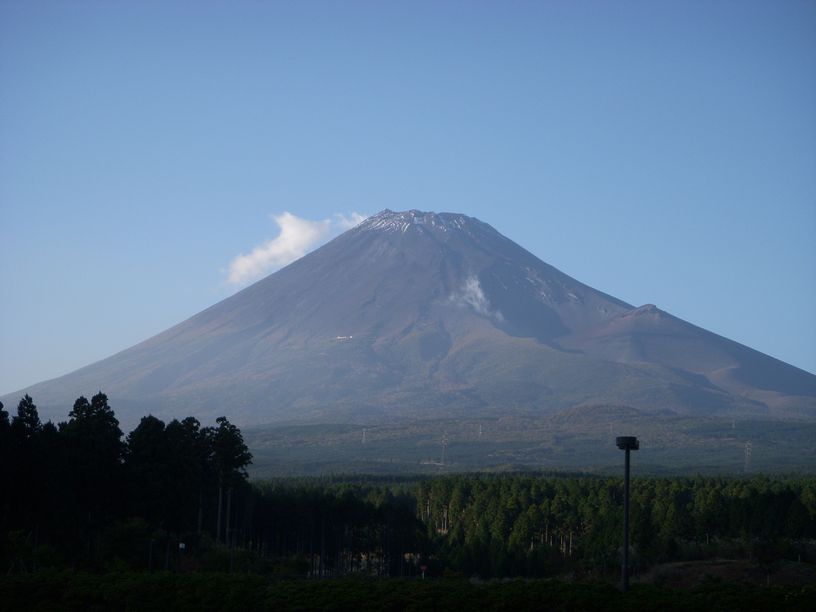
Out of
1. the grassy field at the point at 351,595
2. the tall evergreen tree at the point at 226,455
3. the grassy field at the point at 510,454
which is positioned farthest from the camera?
the grassy field at the point at 510,454

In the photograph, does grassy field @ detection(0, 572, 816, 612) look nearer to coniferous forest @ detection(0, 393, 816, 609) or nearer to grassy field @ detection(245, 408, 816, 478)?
coniferous forest @ detection(0, 393, 816, 609)

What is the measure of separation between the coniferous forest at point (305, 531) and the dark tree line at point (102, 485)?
0.09 m

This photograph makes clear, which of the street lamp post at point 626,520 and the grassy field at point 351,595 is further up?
the street lamp post at point 626,520

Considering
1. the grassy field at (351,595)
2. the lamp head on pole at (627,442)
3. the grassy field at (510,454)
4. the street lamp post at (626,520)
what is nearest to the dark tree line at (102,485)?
the grassy field at (351,595)

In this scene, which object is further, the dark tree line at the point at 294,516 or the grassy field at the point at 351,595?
the dark tree line at the point at 294,516

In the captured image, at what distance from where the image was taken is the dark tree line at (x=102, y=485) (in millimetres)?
48281

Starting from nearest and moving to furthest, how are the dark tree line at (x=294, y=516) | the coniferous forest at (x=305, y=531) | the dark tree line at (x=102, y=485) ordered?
the coniferous forest at (x=305, y=531), the dark tree line at (x=102, y=485), the dark tree line at (x=294, y=516)

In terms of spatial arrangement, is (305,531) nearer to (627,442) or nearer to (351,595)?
(351,595)

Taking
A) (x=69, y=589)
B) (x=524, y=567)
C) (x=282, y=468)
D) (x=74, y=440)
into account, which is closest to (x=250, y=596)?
(x=69, y=589)

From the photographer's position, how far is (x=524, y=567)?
6931 cm

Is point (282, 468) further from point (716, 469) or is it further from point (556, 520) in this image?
point (556, 520)

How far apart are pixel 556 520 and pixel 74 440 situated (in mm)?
36785

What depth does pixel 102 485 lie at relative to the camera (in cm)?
5512

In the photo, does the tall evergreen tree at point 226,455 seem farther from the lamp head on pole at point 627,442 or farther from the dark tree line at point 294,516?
the lamp head on pole at point 627,442
